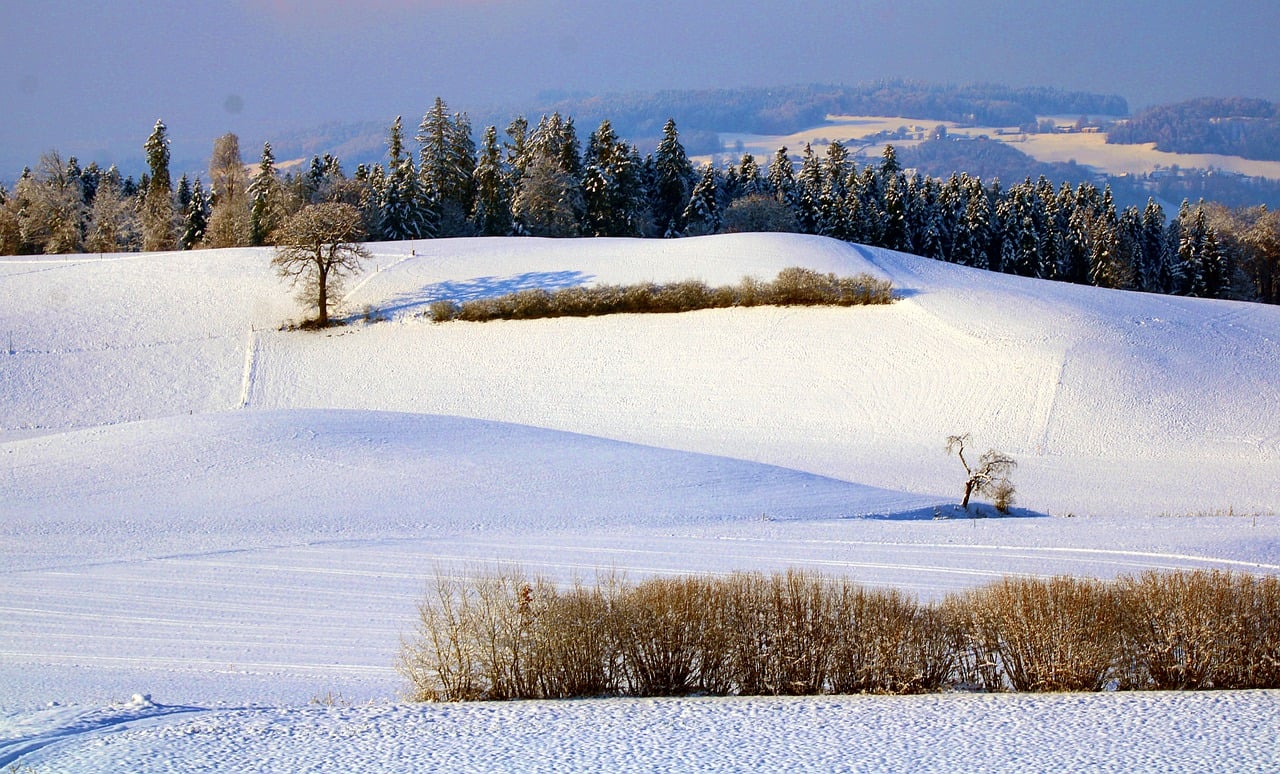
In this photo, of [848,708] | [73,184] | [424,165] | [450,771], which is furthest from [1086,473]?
[73,184]

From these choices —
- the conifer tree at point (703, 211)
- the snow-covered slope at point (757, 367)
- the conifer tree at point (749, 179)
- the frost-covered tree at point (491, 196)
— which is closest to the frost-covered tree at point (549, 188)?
the frost-covered tree at point (491, 196)

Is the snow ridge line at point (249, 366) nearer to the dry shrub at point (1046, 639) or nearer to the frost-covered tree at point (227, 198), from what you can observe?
the frost-covered tree at point (227, 198)

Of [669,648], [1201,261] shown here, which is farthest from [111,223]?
[669,648]

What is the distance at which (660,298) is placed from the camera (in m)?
50.3

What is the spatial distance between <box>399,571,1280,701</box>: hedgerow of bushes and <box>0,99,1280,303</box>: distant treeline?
216 ft

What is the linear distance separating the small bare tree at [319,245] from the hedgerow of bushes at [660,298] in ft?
16.2

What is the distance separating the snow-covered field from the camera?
27.6ft

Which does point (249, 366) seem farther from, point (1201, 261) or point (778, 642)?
point (1201, 261)

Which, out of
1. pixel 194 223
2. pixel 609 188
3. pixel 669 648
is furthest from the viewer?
pixel 194 223

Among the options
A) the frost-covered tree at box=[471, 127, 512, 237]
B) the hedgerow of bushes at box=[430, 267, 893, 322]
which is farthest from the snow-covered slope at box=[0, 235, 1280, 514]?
the frost-covered tree at box=[471, 127, 512, 237]

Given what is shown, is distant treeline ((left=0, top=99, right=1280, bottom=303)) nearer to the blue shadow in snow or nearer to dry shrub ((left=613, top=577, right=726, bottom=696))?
the blue shadow in snow

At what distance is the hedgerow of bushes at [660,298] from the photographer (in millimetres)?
49000

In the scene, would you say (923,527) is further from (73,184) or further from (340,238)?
(73,184)

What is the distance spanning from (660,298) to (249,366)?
18115 millimetres
